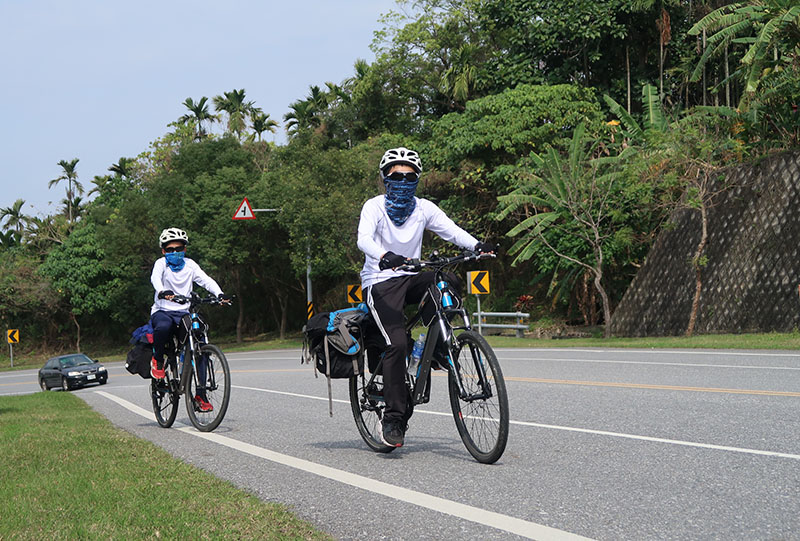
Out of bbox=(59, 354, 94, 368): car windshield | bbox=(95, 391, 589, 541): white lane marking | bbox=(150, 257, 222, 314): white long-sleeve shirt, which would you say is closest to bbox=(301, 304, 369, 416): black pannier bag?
bbox=(95, 391, 589, 541): white lane marking

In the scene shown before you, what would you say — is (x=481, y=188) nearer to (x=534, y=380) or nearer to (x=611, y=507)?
(x=534, y=380)

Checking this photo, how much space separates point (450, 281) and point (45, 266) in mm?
52722

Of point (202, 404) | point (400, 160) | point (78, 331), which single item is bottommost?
point (202, 404)

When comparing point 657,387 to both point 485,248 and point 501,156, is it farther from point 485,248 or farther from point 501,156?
point 501,156

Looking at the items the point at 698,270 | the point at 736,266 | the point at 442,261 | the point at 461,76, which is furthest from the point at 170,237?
the point at 461,76

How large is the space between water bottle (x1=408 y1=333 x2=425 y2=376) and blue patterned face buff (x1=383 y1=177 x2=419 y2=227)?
0.88 metres

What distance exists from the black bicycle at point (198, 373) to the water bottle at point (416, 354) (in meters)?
2.77

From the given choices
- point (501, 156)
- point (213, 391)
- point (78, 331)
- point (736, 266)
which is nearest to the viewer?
point (213, 391)

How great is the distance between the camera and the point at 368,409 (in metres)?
6.48

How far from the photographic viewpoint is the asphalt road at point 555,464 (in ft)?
13.6

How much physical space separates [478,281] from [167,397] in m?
16.5

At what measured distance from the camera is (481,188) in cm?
3384

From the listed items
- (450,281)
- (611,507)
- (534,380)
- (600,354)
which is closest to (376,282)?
(450,281)

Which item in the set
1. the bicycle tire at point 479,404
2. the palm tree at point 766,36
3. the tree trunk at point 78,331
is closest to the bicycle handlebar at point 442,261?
the bicycle tire at point 479,404
